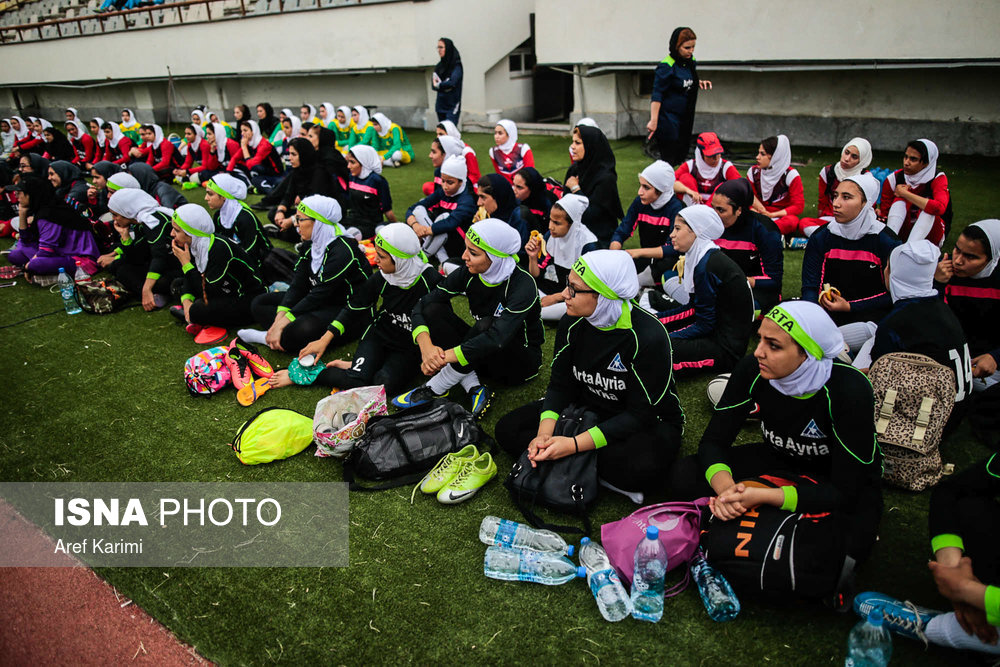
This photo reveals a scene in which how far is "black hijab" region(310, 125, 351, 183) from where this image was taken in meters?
9.02

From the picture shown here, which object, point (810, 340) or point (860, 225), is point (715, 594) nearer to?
point (810, 340)

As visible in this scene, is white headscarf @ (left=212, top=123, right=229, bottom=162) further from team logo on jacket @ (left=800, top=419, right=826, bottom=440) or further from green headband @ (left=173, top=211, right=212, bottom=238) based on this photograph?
team logo on jacket @ (left=800, top=419, right=826, bottom=440)

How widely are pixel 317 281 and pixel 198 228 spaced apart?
4.07 ft

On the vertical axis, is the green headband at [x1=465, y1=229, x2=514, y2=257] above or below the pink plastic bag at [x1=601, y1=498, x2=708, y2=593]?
above

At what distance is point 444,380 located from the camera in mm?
4566

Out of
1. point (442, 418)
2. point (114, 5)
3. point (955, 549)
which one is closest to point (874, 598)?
point (955, 549)

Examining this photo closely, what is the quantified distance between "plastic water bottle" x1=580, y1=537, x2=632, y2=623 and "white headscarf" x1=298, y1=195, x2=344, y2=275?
3464mm

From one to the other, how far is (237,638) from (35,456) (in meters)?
2.51

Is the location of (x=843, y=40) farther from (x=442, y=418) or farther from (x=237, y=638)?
Answer: (x=237, y=638)

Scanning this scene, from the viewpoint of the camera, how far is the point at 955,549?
2.49 metres

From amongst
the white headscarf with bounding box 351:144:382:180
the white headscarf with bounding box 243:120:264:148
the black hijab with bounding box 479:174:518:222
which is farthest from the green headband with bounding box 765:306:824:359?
the white headscarf with bounding box 243:120:264:148

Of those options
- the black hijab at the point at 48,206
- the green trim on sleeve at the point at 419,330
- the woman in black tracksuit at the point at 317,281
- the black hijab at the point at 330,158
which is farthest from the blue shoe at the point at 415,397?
the black hijab at the point at 48,206

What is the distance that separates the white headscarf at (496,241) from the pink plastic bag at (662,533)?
6.50ft

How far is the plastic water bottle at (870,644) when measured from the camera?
2508 mm
